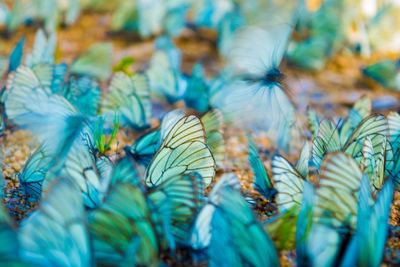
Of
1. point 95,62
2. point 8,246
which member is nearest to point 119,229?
point 8,246

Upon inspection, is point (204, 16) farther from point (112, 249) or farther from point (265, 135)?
point (112, 249)

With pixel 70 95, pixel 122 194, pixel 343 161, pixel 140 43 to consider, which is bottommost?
pixel 122 194

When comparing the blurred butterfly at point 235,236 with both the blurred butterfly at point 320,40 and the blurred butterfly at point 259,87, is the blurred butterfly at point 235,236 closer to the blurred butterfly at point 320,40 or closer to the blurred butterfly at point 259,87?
the blurred butterfly at point 259,87

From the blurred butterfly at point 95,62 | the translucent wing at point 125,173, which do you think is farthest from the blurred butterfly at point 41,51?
the translucent wing at point 125,173

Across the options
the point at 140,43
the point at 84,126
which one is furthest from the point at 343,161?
the point at 140,43

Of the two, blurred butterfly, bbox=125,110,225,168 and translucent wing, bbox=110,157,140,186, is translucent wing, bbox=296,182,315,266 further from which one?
blurred butterfly, bbox=125,110,225,168

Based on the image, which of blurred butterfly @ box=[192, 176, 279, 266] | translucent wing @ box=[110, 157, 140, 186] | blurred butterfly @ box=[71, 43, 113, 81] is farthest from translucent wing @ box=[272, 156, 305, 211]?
blurred butterfly @ box=[71, 43, 113, 81]
